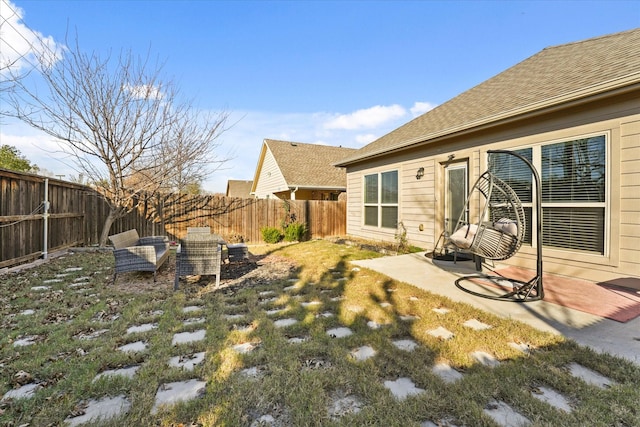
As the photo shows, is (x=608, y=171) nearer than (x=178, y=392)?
No

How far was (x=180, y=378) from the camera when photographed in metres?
2.12

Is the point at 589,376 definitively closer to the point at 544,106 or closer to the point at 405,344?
the point at 405,344

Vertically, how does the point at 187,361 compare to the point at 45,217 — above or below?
below

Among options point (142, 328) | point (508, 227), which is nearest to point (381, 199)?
point (508, 227)

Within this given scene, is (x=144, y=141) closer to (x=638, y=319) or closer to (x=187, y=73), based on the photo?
(x=187, y=73)

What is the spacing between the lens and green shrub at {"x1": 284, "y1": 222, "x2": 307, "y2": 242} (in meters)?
10.5

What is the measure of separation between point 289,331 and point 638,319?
3628 millimetres

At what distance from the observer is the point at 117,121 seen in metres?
7.73

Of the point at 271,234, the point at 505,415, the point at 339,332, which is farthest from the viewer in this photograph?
the point at 271,234

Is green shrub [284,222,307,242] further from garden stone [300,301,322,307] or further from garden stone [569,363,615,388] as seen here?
garden stone [569,363,615,388]

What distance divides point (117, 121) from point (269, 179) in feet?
31.7

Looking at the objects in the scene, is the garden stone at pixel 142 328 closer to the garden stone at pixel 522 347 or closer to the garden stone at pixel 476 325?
the garden stone at pixel 476 325

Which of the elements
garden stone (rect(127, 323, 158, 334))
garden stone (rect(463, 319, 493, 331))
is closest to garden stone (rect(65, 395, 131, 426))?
garden stone (rect(127, 323, 158, 334))

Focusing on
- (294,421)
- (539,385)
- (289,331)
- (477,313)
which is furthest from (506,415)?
(289,331)
